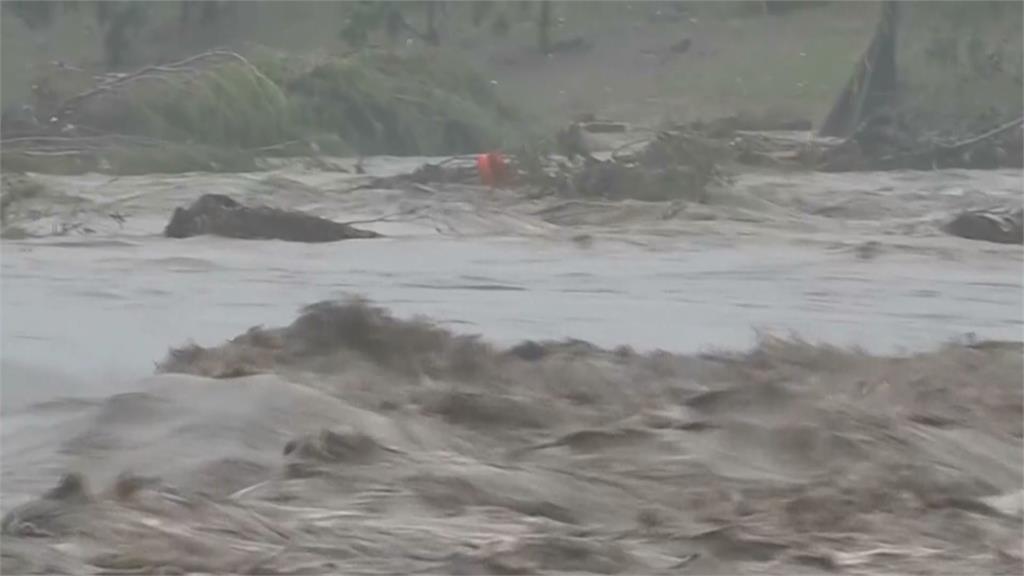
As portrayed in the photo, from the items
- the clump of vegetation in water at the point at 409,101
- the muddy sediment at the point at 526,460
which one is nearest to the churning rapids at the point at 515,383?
the muddy sediment at the point at 526,460

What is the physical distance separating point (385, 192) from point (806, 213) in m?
1.05

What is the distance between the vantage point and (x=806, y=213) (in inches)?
186

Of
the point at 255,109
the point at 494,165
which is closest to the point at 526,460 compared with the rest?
the point at 494,165

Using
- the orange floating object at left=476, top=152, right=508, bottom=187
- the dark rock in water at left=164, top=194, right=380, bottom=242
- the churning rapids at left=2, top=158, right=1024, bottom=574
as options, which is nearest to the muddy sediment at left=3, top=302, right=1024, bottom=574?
the churning rapids at left=2, top=158, right=1024, bottom=574

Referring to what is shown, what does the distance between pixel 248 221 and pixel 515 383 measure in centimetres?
80

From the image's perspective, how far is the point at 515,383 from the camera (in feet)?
14.4

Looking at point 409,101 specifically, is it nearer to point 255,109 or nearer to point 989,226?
point 255,109

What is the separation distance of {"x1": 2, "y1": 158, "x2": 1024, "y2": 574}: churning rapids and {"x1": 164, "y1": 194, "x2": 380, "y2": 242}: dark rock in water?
0.03 m

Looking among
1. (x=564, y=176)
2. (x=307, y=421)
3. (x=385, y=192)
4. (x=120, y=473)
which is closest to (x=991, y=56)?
(x=564, y=176)

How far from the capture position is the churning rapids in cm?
376

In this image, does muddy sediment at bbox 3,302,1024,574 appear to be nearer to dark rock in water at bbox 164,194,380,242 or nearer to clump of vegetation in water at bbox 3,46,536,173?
dark rock in water at bbox 164,194,380,242

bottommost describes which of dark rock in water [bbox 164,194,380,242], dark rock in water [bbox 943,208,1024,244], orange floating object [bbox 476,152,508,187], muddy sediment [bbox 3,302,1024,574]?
muddy sediment [bbox 3,302,1024,574]

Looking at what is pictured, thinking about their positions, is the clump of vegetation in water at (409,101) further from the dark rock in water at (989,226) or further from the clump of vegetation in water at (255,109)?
the dark rock in water at (989,226)

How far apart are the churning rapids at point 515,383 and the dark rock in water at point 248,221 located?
1.2 inches
